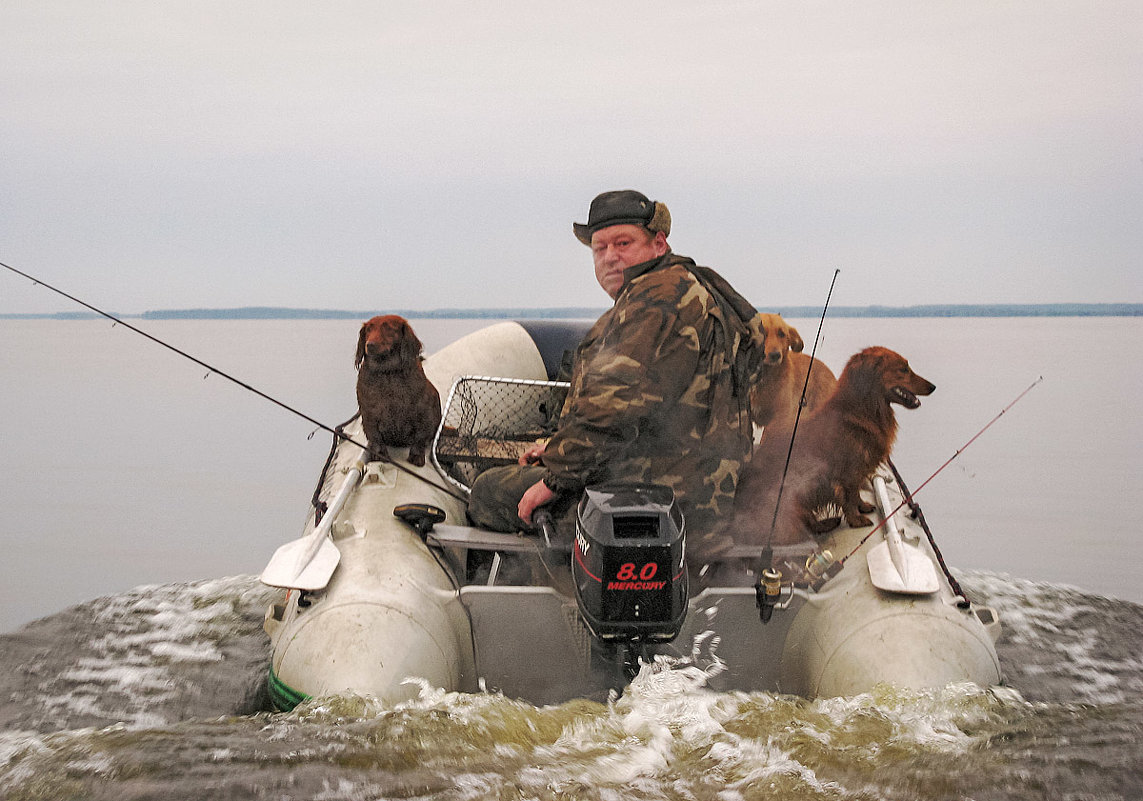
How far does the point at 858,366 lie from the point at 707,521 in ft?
4.09

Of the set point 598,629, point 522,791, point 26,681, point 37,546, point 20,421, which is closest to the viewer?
point 522,791

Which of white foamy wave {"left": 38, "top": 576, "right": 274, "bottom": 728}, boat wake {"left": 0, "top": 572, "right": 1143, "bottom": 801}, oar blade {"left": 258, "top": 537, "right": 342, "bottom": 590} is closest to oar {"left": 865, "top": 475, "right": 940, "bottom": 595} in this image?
boat wake {"left": 0, "top": 572, "right": 1143, "bottom": 801}

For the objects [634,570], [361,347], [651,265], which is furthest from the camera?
[361,347]

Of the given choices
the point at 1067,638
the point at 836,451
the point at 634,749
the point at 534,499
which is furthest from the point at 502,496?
the point at 1067,638

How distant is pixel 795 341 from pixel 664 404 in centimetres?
218

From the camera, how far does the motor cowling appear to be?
99.5 inches

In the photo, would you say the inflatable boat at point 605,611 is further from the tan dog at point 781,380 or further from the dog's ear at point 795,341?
the dog's ear at point 795,341

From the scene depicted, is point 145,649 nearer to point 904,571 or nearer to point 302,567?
point 302,567

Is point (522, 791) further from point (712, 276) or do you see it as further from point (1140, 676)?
point (1140, 676)

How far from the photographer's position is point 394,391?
4.40 metres

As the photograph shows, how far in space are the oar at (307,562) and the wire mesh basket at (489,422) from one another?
38.6 inches

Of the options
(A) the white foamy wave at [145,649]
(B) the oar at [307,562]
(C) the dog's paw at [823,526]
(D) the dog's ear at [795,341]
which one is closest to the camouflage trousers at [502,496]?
(B) the oar at [307,562]

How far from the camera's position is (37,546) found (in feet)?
22.4

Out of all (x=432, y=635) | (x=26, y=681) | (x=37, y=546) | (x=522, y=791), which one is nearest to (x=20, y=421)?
(x=37, y=546)
